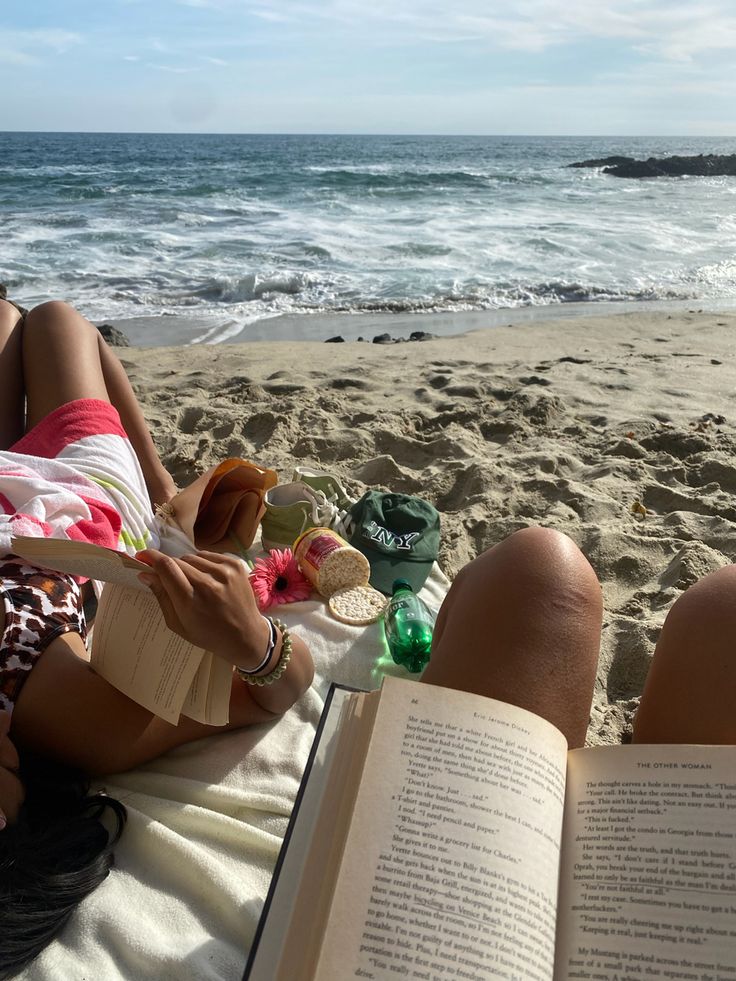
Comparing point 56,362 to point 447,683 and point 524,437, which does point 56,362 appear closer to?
point 447,683

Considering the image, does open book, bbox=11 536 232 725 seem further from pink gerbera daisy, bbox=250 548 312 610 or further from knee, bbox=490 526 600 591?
pink gerbera daisy, bbox=250 548 312 610

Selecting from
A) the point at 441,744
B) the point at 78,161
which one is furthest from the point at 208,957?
→ the point at 78,161

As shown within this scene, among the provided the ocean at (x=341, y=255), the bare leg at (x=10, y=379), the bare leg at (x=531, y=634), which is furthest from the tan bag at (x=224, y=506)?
the ocean at (x=341, y=255)

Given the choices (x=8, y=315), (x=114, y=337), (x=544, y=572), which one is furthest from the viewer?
(x=114, y=337)

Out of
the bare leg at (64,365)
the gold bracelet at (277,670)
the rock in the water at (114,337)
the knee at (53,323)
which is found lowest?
the rock in the water at (114,337)

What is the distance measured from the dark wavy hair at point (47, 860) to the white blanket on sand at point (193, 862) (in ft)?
0.09

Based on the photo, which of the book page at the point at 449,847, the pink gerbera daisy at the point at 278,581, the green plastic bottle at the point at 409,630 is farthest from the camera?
the pink gerbera daisy at the point at 278,581

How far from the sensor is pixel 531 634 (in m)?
1.15

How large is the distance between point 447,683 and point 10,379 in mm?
1550

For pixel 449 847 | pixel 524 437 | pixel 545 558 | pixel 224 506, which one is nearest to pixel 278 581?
pixel 224 506

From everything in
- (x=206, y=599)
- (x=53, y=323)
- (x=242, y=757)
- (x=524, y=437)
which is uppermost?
(x=53, y=323)

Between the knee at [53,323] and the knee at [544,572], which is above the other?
the knee at [53,323]

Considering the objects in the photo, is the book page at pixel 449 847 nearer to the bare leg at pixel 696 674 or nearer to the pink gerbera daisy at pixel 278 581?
the bare leg at pixel 696 674

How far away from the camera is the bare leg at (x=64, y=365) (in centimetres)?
206
